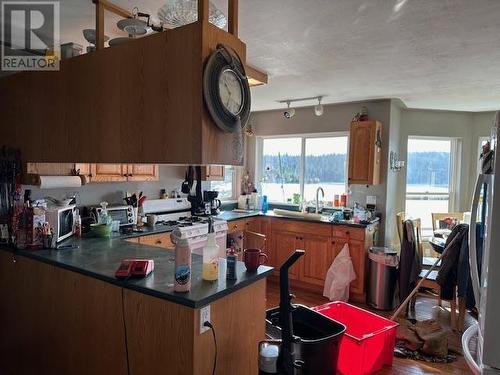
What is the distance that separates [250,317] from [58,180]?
1965 millimetres

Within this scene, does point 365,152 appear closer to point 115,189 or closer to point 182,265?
point 115,189

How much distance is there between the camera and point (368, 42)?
237 cm

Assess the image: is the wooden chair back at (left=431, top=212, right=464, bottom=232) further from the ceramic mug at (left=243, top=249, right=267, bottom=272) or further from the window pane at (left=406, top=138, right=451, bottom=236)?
the ceramic mug at (left=243, top=249, right=267, bottom=272)

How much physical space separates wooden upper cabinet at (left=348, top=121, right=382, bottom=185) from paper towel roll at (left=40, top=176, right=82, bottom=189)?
3140mm

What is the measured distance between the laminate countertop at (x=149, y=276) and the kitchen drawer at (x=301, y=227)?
224 cm

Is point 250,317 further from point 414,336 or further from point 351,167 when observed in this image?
point 351,167

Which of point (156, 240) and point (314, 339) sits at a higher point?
point (156, 240)

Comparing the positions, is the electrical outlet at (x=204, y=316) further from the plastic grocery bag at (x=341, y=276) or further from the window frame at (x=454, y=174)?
the window frame at (x=454, y=174)

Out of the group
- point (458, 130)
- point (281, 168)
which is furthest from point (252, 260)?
point (458, 130)

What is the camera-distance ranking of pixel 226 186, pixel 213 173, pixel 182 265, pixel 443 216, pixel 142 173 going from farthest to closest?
pixel 226 186
pixel 443 216
pixel 213 173
pixel 142 173
pixel 182 265

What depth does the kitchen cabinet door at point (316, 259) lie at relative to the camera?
4.11m

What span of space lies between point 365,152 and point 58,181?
3.37 m

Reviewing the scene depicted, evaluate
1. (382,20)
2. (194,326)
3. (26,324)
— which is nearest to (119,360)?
(194,326)

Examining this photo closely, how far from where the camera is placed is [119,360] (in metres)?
1.80
